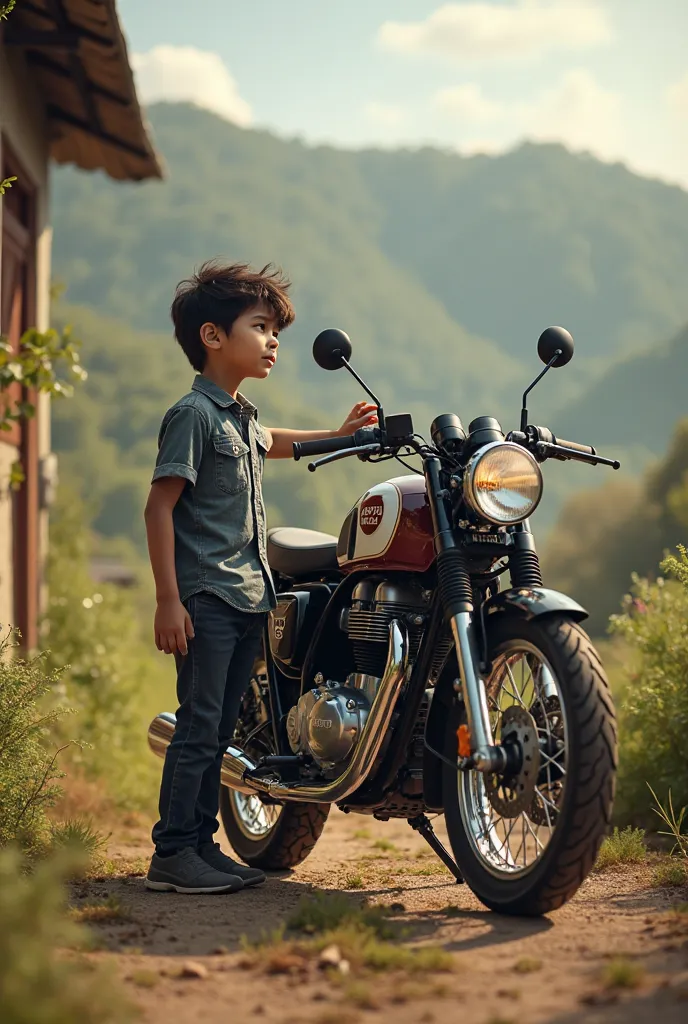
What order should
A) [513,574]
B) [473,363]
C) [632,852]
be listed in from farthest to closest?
[473,363] < [632,852] < [513,574]

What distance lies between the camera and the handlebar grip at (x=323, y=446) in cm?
366

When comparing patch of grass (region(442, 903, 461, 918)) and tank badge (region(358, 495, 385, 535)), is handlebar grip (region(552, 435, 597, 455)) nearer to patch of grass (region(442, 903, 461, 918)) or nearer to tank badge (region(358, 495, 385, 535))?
tank badge (region(358, 495, 385, 535))

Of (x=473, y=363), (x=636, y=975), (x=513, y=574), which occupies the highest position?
(x=473, y=363)

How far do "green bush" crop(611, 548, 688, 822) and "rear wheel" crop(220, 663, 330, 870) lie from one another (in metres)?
1.54

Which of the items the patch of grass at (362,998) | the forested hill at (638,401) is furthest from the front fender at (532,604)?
the forested hill at (638,401)

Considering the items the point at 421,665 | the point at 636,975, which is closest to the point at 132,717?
the point at 421,665

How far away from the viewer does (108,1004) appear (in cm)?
190

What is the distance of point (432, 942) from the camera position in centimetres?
297

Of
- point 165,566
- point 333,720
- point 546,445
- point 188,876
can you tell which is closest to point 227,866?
point 188,876

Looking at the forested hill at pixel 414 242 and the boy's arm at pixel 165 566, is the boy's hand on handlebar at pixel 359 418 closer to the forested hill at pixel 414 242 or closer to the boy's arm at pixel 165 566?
the boy's arm at pixel 165 566

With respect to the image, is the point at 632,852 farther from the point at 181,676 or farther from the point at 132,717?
the point at 132,717

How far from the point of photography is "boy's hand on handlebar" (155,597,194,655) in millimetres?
3836

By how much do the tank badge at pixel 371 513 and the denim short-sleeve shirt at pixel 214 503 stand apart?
1.34 feet

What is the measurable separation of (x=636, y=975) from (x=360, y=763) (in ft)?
4.40
